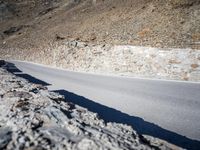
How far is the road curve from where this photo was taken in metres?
6.77

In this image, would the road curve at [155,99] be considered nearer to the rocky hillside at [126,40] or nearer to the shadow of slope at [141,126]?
the shadow of slope at [141,126]

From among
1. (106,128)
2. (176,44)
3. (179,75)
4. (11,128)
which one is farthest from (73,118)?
(176,44)

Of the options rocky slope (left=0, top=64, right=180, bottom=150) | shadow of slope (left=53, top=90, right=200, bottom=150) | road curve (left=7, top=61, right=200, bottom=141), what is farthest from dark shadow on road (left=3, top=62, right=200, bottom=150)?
rocky slope (left=0, top=64, right=180, bottom=150)

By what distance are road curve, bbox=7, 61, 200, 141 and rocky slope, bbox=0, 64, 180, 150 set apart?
9.65 ft

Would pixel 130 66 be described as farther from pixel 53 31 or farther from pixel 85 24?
pixel 53 31

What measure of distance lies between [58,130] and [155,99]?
6.31 meters

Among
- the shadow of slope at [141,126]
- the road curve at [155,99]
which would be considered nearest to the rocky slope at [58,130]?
the shadow of slope at [141,126]

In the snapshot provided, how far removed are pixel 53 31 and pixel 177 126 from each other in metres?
37.0

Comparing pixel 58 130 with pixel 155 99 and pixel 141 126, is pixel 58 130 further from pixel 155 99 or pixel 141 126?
pixel 155 99

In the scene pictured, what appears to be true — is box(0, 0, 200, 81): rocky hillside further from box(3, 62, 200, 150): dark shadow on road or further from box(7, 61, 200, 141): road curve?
box(3, 62, 200, 150): dark shadow on road

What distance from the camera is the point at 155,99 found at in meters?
9.19

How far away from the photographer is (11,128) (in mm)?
3576

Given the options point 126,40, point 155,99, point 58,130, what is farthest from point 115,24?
point 58,130

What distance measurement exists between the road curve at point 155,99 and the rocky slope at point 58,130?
2942mm
